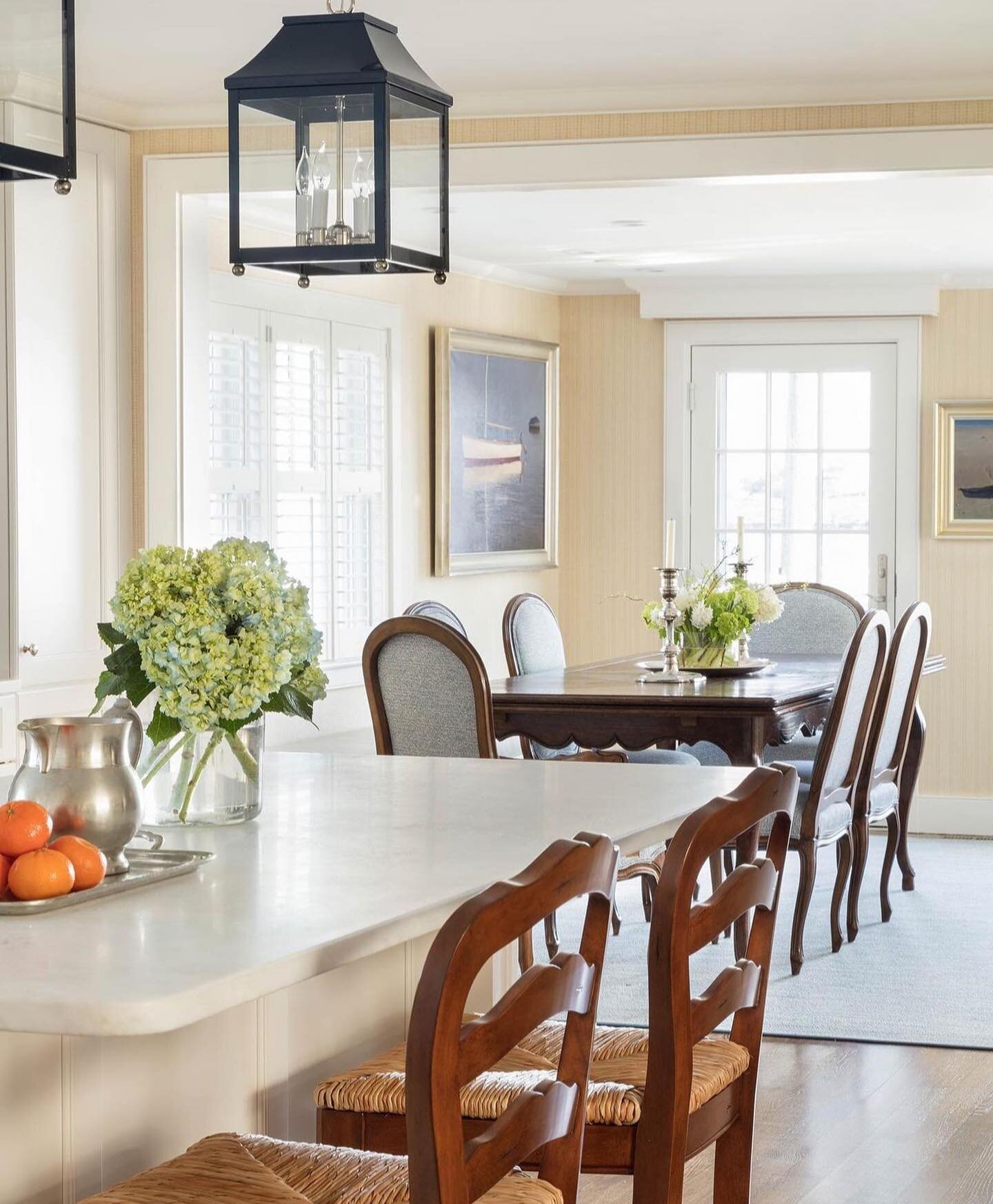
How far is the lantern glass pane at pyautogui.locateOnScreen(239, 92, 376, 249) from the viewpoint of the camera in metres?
2.30

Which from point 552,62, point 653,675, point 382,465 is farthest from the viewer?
point 382,465

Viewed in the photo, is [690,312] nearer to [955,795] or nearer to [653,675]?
[955,795]

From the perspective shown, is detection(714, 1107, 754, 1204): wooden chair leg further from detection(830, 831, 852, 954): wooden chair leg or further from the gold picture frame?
the gold picture frame

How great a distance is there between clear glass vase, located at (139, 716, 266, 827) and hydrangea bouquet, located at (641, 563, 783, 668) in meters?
3.53

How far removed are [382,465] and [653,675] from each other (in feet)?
6.17

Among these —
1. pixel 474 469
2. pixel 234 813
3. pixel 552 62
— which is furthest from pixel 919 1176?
pixel 474 469

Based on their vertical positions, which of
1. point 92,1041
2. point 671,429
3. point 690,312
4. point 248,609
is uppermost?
point 690,312

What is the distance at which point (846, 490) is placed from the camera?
25.5 ft

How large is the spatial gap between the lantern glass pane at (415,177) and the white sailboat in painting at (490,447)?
15.6 ft

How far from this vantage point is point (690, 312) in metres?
7.84

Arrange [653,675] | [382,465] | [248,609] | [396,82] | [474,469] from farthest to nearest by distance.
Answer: [474,469]
[382,465]
[653,675]
[396,82]
[248,609]

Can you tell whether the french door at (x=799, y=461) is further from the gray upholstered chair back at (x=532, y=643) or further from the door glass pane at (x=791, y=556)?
the gray upholstered chair back at (x=532, y=643)

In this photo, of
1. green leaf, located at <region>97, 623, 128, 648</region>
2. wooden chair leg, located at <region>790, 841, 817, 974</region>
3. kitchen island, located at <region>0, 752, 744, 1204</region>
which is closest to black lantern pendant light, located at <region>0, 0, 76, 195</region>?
green leaf, located at <region>97, 623, 128, 648</region>

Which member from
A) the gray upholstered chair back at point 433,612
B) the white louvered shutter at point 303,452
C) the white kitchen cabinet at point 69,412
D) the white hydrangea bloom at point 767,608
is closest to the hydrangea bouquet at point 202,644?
the white kitchen cabinet at point 69,412
